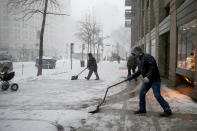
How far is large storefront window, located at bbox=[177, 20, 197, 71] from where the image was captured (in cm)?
804

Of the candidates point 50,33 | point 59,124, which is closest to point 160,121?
point 59,124

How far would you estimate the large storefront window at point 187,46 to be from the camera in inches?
316

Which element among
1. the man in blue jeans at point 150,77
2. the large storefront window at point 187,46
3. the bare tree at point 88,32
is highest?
the bare tree at point 88,32

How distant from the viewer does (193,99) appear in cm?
710

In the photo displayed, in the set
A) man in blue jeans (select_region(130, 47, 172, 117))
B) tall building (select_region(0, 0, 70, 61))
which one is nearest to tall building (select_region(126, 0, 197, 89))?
man in blue jeans (select_region(130, 47, 172, 117))

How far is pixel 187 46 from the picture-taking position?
28.7 ft

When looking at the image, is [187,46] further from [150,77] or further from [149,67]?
[150,77]

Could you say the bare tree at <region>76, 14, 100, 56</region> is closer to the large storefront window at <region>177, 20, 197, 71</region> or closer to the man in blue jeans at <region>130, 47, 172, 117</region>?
the large storefront window at <region>177, 20, 197, 71</region>

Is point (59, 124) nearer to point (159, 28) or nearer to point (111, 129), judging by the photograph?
point (111, 129)

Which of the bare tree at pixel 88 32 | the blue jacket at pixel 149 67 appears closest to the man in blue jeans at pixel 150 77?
the blue jacket at pixel 149 67

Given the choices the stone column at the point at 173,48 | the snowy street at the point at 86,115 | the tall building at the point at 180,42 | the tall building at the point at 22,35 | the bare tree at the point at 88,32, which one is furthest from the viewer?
the tall building at the point at 22,35

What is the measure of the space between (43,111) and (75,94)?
2.82 meters

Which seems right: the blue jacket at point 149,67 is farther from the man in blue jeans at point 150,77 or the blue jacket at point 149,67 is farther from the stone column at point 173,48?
the stone column at point 173,48

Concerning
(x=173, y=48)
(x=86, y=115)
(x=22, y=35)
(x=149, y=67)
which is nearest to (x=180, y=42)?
(x=173, y=48)
